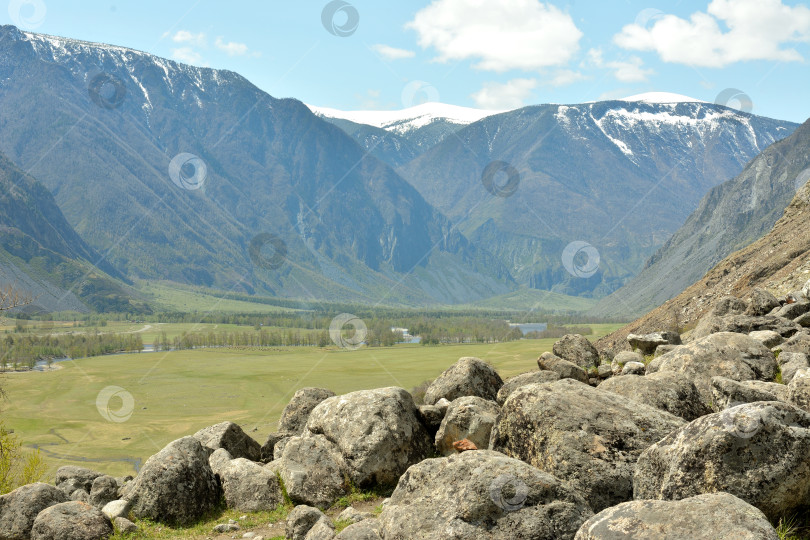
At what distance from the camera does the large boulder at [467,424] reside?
21.4 meters

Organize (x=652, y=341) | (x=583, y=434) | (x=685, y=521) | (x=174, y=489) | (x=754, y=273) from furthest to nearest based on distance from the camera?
1. (x=754, y=273)
2. (x=652, y=341)
3. (x=174, y=489)
4. (x=583, y=434)
5. (x=685, y=521)

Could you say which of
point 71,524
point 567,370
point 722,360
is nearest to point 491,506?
point 71,524

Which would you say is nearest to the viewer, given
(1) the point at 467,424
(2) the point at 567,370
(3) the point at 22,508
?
(3) the point at 22,508

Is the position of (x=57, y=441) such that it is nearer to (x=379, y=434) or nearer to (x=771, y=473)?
(x=379, y=434)

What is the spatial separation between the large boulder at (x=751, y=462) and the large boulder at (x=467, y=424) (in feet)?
29.1

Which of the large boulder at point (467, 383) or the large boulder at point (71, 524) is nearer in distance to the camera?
the large boulder at point (71, 524)

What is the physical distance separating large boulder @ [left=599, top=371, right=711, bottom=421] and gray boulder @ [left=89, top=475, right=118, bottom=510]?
19383mm

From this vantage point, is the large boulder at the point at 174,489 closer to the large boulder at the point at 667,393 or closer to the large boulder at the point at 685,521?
the large boulder at the point at 667,393

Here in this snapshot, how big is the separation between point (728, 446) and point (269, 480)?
15.8 meters

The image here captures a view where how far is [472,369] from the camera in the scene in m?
28.0

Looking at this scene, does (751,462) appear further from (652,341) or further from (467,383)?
(652,341)

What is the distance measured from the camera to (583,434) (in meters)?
15.9

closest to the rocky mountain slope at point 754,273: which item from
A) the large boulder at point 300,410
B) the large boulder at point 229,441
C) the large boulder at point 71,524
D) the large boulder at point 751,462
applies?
the large boulder at point 300,410

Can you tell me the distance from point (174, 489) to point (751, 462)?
59.3 feet
